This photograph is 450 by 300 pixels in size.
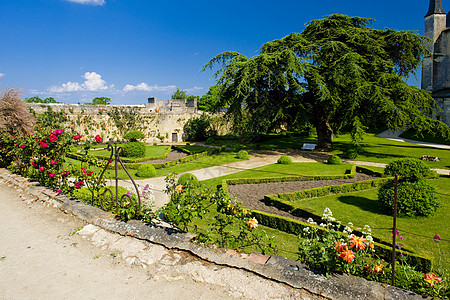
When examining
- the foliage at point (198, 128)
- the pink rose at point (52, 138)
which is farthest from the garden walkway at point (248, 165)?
the foliage at point (198, 128)

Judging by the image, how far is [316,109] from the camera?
63.6 feet

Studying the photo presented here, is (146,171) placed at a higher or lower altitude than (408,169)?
lower

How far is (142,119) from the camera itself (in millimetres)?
28188

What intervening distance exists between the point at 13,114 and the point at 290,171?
13267 mm

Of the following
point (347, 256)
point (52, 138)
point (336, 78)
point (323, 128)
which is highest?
point (336, 78)

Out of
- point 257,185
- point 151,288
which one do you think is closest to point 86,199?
point 151,288

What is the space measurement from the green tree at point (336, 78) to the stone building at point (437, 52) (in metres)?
18.7

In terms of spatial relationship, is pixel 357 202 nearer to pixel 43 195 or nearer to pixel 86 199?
pixel 86 199

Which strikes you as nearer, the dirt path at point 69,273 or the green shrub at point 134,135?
the dirt path at point 69,273

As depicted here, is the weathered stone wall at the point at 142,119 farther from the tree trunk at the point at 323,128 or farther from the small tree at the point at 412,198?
the small tree at the point at 412,198

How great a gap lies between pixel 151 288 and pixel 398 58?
21277 millimetres

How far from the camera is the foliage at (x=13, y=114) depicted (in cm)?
1207

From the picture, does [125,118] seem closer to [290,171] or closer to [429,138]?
[290,171]

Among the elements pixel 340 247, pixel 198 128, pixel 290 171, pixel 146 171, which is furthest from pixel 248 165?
pixel 198 128
